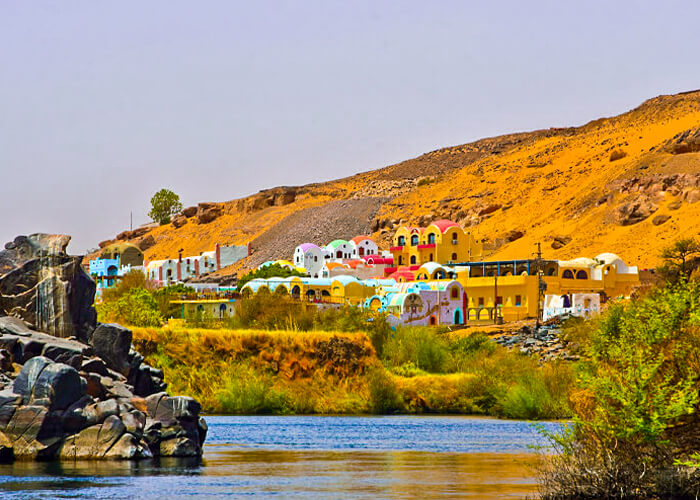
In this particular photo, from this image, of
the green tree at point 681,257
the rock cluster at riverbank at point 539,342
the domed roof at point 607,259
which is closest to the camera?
the rock cluster at riverbank at point 539,342

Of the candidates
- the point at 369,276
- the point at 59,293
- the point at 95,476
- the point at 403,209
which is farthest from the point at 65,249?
the point at 403,209

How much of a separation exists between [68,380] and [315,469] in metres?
6.15

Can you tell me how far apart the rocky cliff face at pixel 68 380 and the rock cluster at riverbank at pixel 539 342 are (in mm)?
43516

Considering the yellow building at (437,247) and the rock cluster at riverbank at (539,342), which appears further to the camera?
the yellow building at (437,247)

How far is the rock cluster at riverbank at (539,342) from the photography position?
72.2 m

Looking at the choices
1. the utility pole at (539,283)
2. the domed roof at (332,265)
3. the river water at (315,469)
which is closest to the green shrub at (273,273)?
the domed roof at (332,265)

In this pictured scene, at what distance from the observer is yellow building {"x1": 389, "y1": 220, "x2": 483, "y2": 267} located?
123m

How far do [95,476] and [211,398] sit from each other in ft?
84.9

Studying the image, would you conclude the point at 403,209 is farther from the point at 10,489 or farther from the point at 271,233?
the point at 10,489

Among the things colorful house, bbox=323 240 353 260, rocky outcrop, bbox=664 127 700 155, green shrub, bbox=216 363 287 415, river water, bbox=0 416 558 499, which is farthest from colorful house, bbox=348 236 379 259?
river water, bbox=0 416 558 499

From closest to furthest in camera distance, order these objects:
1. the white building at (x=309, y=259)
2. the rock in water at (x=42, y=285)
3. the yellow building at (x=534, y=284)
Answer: the rock in water at (x=42, y=285) → the yellow building at (x=534, y=284) → the white building at (x=309, y=259)

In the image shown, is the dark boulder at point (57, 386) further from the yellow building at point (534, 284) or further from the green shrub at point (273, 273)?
the green shrub at point (273, 273)

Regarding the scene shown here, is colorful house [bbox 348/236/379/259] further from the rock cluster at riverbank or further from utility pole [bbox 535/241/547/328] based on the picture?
the rock cluster at riverbank

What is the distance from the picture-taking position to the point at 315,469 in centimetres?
2791
